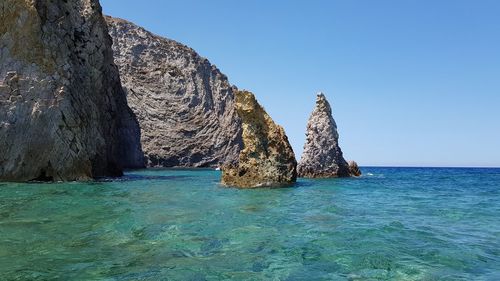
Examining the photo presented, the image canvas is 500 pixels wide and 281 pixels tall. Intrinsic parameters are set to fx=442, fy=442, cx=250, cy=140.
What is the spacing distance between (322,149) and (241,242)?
33.5m

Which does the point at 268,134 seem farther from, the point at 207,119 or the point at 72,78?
the point at 207,119

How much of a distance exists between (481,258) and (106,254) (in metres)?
7.13

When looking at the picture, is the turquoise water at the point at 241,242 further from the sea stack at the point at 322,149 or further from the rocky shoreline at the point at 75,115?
the sea stack at the point at 322,149

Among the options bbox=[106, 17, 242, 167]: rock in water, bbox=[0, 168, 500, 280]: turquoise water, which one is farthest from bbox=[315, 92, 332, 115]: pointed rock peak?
bbox=[106, 17, 242, 167]: rock in water

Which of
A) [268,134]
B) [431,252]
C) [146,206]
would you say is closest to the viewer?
[431,252]

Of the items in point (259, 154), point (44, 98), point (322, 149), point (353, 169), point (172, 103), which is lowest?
point (353, 169)

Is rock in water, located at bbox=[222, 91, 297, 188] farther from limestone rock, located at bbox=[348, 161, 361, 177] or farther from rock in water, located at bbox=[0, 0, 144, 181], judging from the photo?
limestone rock, located at bbox=[348, 161, 361, 177]

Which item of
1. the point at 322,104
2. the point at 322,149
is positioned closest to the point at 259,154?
the point at 322,149

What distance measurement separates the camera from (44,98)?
28.6 meters

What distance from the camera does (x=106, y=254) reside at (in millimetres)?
8336

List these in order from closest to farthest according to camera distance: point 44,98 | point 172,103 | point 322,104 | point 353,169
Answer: point 44,98 < point 322,104 < point 353,169 < point 172,103

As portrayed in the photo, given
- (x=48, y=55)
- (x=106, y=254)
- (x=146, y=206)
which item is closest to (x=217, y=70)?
(x=48, y=55)

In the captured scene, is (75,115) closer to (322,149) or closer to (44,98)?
(44,98)

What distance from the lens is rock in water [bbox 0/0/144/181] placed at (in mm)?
27547
